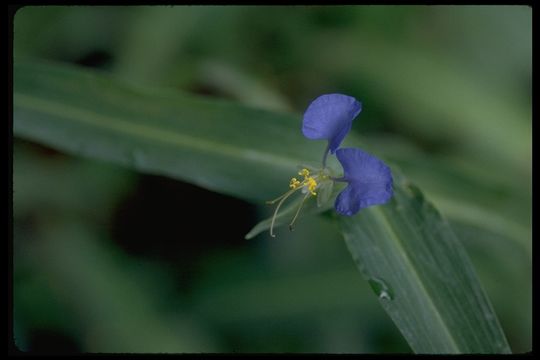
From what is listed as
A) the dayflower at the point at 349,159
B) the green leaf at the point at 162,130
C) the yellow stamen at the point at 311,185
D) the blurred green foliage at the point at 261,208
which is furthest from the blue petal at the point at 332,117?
the blurred green foliage at the point at 261,208

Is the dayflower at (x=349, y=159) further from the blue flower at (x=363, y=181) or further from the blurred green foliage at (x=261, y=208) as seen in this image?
the blurred green foliage at (x=261, y=208)

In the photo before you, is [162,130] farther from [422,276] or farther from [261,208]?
[422,276]

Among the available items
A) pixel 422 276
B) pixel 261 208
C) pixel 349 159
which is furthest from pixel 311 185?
pixel 261 208

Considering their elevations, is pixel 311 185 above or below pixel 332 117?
below

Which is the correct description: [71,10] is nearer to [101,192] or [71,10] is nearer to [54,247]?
[101,192]

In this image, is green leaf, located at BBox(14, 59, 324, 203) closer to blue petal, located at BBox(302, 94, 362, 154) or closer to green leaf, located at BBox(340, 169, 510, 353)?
green leaf, located at BBox(340, 169, 510, 353)
